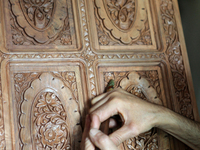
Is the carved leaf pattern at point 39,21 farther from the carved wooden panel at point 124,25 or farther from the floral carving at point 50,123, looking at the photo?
the floral carving at point 50,123

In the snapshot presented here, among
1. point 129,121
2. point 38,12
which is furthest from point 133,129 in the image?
point 38,12

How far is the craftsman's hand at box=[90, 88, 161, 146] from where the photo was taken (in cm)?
114

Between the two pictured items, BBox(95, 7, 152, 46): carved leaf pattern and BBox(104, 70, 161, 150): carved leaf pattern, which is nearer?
BBox(104, 70, 161, 150): carved leaf pattern

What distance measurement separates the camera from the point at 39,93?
1.27m

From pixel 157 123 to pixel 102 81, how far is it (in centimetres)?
35

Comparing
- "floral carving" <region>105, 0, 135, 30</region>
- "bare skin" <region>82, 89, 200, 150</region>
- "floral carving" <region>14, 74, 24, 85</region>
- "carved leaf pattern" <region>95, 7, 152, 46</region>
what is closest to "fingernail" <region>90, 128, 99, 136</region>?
"bare skin" <region>82, 89, 200, 150</region>

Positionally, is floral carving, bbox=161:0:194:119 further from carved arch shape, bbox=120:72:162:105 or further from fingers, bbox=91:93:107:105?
fingers, bbox=91:93:107:105

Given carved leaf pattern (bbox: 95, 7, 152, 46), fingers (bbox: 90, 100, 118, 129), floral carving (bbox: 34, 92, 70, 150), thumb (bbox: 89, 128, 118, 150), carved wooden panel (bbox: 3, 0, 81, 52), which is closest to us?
thumb (bbox: 89, 128, 118, 150)

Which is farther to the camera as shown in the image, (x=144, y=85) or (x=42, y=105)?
(x=144, y=85)

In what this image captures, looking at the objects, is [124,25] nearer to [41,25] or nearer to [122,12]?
[122,12]

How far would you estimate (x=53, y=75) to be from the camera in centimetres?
132

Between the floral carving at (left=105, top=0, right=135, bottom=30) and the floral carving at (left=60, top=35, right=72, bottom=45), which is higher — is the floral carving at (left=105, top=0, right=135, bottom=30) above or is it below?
above

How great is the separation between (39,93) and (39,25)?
0.37 meters

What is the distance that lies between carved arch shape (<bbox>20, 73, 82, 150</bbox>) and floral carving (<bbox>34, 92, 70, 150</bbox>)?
2 cm
